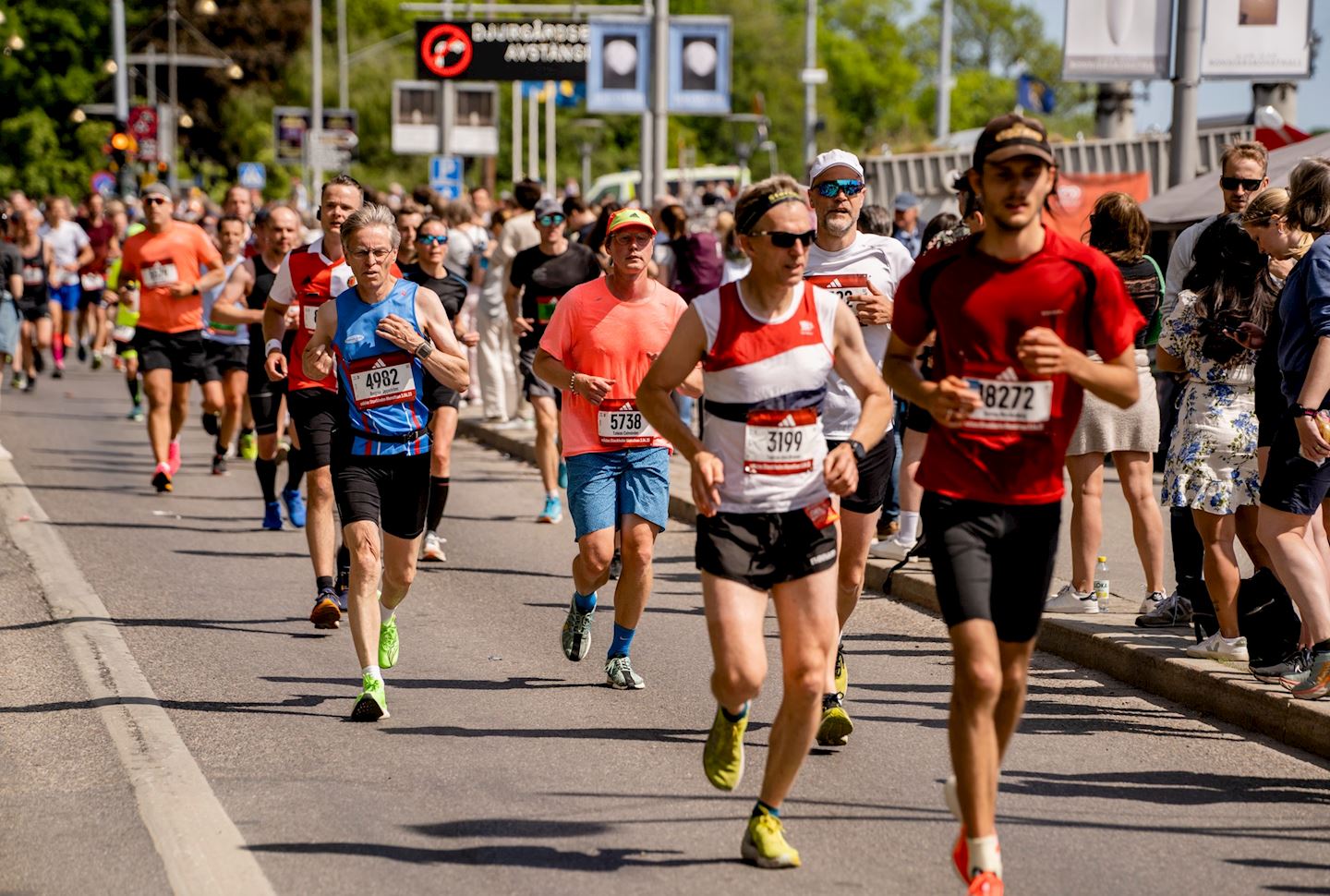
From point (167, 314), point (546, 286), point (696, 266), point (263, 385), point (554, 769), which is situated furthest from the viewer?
point (696, 266)

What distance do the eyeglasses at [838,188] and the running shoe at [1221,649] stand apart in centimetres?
242

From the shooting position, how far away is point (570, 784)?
21.3 feet

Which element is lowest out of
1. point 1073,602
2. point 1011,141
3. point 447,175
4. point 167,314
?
point 1073,602

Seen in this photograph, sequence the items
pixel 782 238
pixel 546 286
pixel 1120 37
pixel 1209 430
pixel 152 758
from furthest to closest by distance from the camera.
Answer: pixel 1120 37 → pixel 546 286 → pixel 1209 430 → pixel 152 758 → pixel 782 238

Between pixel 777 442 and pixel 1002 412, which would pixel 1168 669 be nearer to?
pixel 777 442

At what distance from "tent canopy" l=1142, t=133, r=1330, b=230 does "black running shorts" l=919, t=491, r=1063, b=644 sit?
32.3 ft

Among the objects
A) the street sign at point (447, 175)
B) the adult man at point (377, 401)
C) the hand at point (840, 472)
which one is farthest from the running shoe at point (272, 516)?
the street sign at point (447, 175)

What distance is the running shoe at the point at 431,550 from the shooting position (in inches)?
456

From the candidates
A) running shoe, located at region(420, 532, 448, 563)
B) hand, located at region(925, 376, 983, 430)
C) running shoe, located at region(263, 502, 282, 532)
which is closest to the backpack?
running shoe, located at region(263, 502, 282, 532)

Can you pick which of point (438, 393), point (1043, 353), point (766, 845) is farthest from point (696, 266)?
point (1043, 353)

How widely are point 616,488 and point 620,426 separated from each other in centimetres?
25

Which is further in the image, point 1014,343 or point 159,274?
point 159,274

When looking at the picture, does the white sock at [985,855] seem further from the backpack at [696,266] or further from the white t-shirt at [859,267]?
the backpack at [696,266]

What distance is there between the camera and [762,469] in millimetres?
5691
